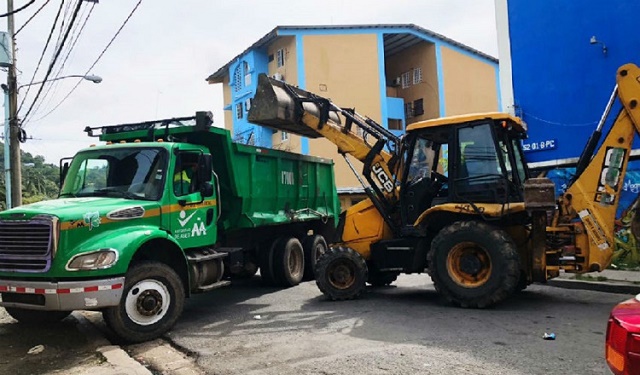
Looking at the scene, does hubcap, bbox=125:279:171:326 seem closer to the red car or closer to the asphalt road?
the asphalt road

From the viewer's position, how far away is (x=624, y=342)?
249 centimetres

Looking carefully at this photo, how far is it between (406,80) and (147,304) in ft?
108

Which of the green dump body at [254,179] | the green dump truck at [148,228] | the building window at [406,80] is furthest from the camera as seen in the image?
the building window at [406,80]

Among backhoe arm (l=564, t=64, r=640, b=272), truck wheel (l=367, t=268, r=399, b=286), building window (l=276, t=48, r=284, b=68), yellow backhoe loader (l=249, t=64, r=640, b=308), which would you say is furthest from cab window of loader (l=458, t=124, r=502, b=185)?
building window (l=276, t=48, r=284, b=68)

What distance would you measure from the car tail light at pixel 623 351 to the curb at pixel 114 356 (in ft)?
13.2

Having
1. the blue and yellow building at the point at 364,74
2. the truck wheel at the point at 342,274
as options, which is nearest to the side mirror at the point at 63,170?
the truck wheel at the point at 342,274

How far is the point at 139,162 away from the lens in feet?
24.1

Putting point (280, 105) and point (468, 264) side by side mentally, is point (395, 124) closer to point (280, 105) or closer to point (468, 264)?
point (280, 105)

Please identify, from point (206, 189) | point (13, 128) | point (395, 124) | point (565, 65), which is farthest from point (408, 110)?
point (206, 189)

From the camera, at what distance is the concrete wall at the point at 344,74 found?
31.7 metres

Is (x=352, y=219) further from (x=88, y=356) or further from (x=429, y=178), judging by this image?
(x=88, y=356)

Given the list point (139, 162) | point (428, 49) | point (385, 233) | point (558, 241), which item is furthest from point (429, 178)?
point (428, 49)

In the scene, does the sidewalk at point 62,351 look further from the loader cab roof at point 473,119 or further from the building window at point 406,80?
the building window at point 406,80

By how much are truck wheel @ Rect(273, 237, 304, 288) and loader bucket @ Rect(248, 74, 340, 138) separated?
2.37 meters
